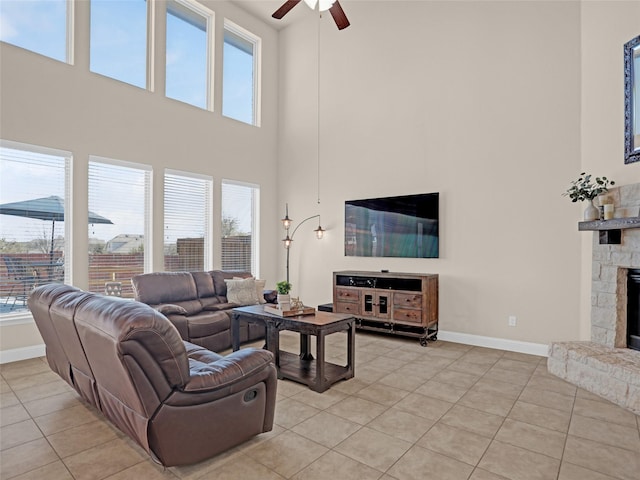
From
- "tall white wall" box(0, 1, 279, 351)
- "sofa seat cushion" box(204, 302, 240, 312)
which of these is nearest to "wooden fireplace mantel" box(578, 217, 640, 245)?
"sofa seat cushion" box(204, 302, 240, 312)

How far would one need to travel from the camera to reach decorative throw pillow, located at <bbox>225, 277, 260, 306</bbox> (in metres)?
5.20

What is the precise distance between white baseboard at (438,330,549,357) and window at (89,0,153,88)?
221 inches

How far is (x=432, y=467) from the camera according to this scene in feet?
7.29

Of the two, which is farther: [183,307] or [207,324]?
[183,307]

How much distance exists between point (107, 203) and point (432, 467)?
4914 millimetres

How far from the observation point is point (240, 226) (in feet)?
22.5

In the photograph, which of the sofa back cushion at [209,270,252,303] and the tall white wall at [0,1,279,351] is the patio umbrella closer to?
the tall white wall at [0,1,279,351]

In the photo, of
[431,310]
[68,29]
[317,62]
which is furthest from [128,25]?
[431,310]

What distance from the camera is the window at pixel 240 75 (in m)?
6.65

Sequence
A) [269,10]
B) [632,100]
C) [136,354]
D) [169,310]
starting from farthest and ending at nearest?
[269,10] → [169,310] → [632,100] → [136,354]

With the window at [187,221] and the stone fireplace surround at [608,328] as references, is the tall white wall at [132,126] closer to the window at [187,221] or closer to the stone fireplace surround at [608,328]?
the window at [187,221]

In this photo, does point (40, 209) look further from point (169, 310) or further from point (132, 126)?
point (169, 310)

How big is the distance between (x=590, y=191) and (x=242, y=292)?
4.25 meters

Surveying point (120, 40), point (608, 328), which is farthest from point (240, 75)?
point (608, 328)
